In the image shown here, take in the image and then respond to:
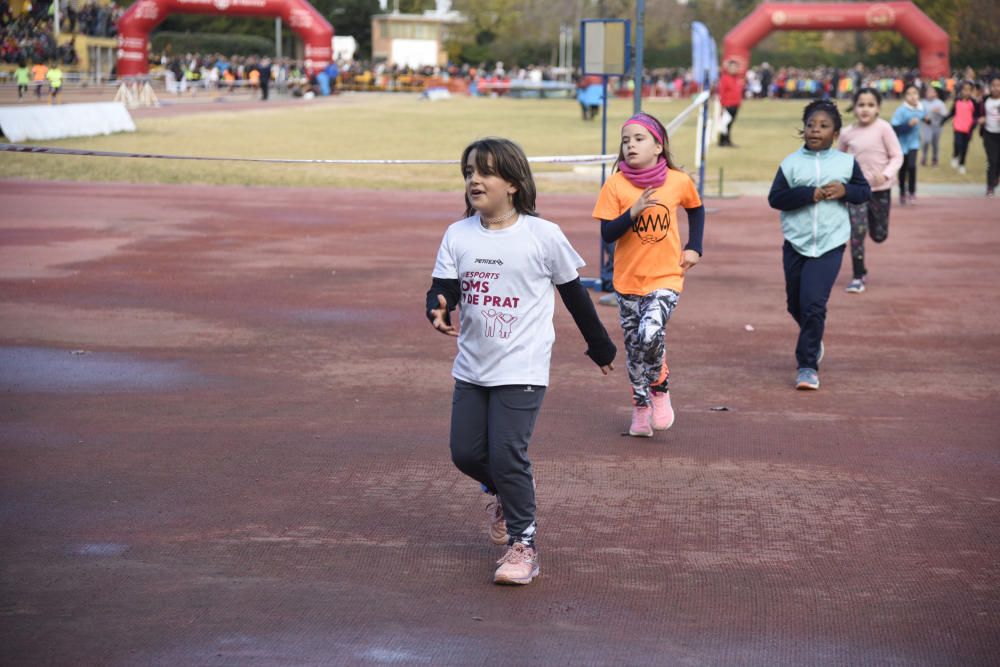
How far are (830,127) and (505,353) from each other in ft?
13.7

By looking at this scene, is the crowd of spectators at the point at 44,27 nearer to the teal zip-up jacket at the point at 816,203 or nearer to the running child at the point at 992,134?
the running child at the point at 992,134

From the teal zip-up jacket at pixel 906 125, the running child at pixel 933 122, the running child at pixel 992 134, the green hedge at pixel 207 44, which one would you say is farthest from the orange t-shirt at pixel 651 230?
the green hedge at pixel 207 44

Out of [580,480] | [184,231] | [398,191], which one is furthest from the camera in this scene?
[398,191]

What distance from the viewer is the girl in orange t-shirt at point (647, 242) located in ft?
22.8

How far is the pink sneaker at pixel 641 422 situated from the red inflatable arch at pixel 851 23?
43899 millimetres

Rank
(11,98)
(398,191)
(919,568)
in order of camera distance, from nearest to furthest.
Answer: (919,568), (398,191), (11,98)

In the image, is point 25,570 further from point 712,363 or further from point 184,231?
point 184,231

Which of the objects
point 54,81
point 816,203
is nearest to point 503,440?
point 816,203

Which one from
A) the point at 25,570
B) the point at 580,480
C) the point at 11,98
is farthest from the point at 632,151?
the point at 11,98

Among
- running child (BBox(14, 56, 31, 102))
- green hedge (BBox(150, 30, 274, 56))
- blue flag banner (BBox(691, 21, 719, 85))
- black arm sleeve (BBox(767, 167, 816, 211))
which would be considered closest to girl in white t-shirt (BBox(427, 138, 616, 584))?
black arm sleeve (BBox(767, 167, 816, 211))

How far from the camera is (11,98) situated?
4866 centimetres

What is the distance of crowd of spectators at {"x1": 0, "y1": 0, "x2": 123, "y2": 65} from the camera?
57375 millimetres

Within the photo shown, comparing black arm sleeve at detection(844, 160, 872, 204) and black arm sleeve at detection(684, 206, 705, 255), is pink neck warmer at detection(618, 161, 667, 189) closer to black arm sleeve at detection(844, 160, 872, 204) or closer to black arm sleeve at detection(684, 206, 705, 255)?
black arm sleeve at detection(684, 206, 705, 255)

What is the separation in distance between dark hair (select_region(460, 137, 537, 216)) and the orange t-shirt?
2.13 m
